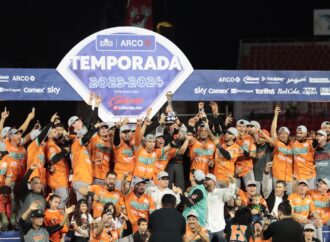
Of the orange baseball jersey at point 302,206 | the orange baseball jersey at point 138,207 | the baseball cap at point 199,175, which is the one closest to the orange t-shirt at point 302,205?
the orange baseball jersey at point 302,206

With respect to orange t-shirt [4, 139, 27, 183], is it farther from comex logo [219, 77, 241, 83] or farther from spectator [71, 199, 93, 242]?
comex logo [219, 77, 241, 83]

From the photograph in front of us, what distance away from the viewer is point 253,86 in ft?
61.4

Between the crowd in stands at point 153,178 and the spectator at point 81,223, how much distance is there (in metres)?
0.02

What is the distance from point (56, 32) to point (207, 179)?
1076cm

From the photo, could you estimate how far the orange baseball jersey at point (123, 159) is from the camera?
17453mm

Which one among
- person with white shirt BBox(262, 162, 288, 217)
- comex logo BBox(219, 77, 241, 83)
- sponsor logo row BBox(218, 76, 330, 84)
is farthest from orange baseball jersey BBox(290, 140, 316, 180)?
comex logo BBox(219, 77, 241, 83)

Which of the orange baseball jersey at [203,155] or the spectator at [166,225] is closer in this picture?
the spectator at [166,225]

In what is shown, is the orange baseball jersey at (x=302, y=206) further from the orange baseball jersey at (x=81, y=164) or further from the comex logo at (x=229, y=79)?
the orange baseball jersey at (x=81, y=164)

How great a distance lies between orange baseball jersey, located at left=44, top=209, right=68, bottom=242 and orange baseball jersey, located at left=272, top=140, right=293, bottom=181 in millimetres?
4472

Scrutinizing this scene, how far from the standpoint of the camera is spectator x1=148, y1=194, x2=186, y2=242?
45.2 ft

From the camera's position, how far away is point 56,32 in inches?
1025

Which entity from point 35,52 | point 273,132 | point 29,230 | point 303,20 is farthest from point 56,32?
point 29,230

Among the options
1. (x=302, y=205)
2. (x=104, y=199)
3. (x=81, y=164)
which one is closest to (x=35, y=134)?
(x=81, y=164)

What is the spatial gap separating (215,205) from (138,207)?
4.40 ft
